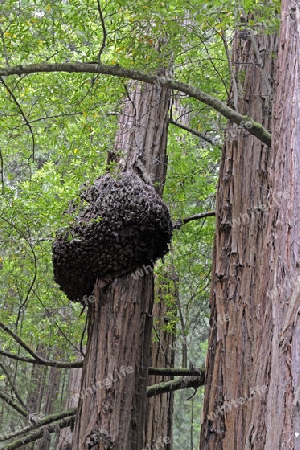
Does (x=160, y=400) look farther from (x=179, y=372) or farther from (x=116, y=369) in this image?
(x=116, y=369)

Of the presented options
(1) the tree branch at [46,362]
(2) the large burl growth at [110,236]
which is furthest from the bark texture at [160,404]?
(2) the large burl growth at [110,236]

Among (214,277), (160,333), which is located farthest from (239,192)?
(160,333)

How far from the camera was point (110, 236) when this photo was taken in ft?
13.5

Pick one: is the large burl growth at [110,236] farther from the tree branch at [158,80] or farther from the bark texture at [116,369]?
the tree branch at [158,80]

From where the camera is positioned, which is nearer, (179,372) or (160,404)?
(179,372)

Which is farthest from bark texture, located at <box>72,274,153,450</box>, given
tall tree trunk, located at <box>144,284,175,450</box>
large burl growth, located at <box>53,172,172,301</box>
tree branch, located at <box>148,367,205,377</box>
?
tall tree trunk, located at <box>144,284,175,450</box>

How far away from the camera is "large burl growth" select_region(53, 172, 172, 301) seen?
410cm

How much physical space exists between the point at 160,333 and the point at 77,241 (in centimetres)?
269

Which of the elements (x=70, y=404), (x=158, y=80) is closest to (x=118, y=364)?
(x=158, y=80)

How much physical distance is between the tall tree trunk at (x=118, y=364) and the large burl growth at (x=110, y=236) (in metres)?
0.15

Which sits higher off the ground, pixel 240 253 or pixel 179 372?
pixel 240 253

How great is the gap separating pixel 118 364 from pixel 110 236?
3.26 ft

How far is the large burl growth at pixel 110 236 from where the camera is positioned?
410 cm

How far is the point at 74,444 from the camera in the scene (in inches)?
148
